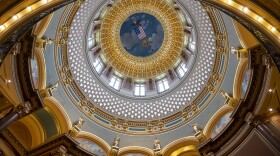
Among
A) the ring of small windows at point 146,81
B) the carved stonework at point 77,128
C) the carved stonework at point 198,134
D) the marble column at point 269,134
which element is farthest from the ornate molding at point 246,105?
the ring of small windows at point 146,81

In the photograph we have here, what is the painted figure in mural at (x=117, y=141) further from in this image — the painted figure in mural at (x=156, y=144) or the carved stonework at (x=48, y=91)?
the carved stonework at (x=48, y=91)

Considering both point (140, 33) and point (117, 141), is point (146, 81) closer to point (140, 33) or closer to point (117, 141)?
point (140, 33)

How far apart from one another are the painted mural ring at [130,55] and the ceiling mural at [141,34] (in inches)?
28.8

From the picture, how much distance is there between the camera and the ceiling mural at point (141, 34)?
37062mm

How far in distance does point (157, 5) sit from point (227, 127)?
60.4 ft

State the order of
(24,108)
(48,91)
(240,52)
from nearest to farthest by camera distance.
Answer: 1. (24,108)
2. (240,52)
3. (48,91)

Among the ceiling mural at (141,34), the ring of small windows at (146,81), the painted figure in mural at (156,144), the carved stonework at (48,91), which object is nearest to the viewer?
the carved stonework at (48,91)

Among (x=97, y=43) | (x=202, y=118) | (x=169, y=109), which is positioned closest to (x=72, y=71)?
(x=97, y=43)

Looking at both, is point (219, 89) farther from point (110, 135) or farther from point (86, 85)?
point (86, 85)

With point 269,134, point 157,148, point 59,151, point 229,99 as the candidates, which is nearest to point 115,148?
point 157,148

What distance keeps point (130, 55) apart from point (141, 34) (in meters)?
3.08

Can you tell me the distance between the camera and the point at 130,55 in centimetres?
3775

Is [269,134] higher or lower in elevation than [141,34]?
lower

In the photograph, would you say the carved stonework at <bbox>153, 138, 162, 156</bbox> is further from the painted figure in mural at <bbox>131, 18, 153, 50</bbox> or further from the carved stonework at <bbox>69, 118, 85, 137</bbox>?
the painted figure in mural at <bbox>131, 18, 153, 50</bbox>
